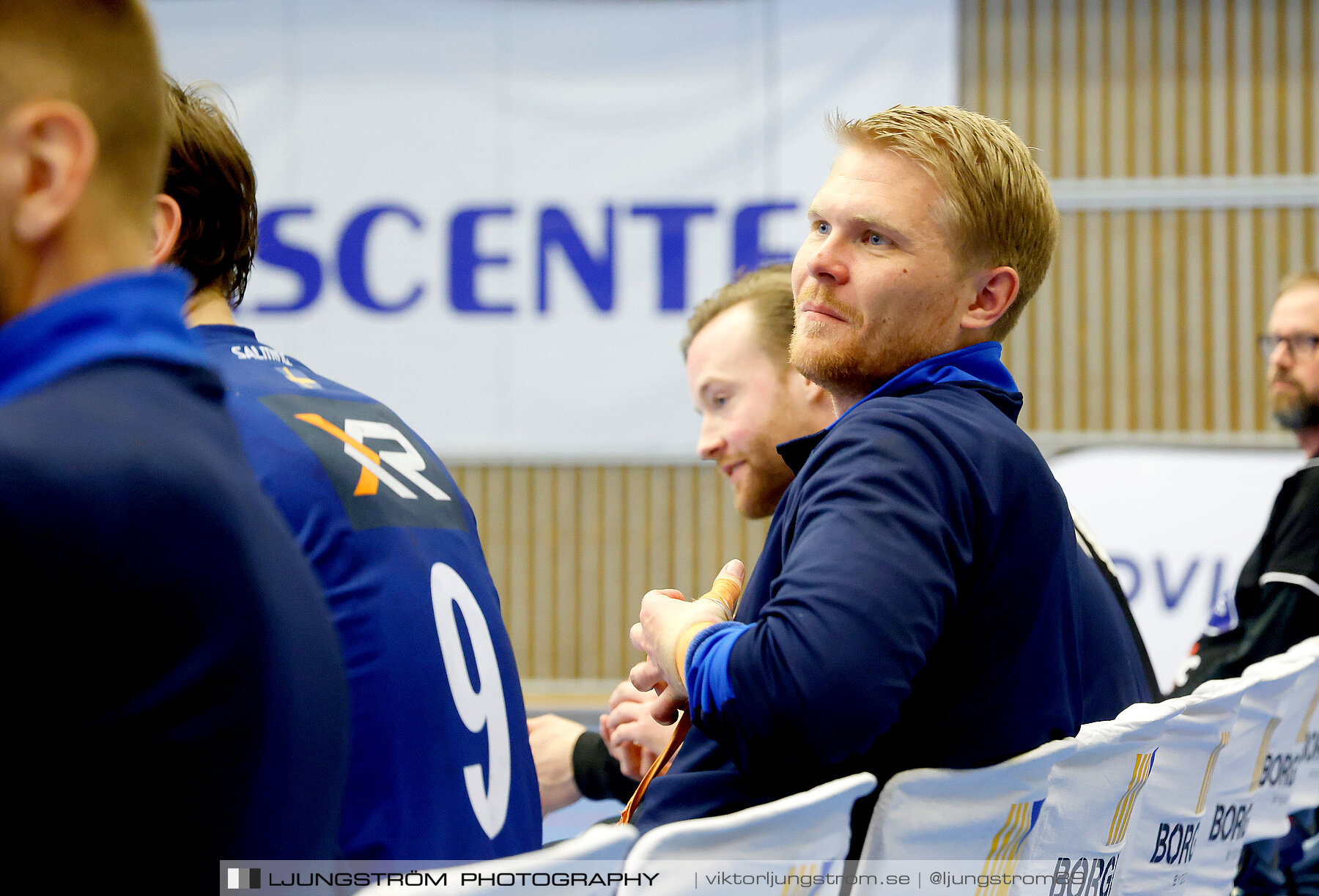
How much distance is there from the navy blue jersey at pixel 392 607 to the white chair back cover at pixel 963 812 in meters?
0.47

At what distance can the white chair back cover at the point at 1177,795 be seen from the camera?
1.48 m

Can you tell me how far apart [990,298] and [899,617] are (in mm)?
481

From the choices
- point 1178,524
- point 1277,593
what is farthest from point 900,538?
point 1178,524

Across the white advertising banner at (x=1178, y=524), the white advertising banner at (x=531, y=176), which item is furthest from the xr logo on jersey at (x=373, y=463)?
the white advertising banner at (x=531, y=176)

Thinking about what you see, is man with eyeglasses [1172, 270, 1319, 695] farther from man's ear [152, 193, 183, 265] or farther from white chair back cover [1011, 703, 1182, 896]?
man's ear [152, 193, 183, 265]

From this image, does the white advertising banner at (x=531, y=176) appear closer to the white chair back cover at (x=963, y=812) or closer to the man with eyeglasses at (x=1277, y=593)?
the man with eyeglasses at (x=1277, y=593)

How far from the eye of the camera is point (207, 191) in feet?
5.05

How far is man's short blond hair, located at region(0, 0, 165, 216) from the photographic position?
580 mm

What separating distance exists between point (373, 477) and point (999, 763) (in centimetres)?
70

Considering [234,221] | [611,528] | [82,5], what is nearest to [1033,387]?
[611,528]

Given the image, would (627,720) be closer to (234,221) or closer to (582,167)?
(234,221)

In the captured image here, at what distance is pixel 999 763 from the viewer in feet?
3.63

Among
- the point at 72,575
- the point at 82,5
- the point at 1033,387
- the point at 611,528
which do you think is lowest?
the point at 611,528

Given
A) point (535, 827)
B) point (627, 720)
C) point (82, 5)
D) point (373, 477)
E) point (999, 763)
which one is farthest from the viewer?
point (627, 720)
